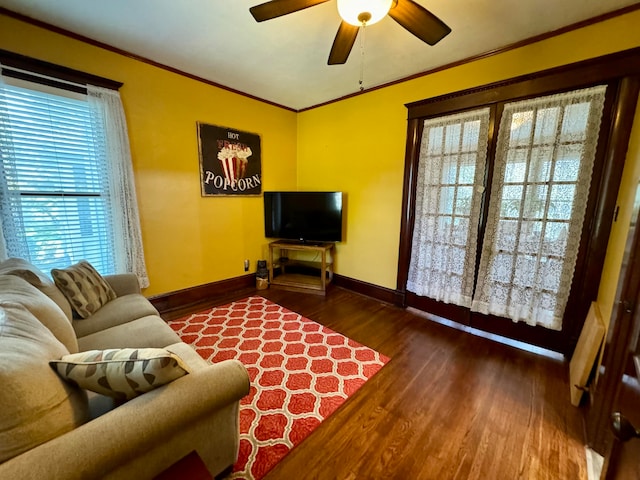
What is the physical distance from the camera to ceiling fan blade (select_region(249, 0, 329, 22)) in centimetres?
141

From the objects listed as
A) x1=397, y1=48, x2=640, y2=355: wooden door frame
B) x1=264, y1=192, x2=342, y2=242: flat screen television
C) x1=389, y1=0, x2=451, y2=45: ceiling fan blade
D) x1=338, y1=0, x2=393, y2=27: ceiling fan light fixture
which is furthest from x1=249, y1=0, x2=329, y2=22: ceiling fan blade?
x1=264, y1=192, x2=342, y2=242: flat screen television

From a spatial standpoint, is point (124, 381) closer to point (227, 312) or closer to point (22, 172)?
point (227, 312)

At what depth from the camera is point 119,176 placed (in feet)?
8.14

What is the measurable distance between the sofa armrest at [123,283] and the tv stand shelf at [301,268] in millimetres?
1740

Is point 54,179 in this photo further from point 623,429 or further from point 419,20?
point 623,429

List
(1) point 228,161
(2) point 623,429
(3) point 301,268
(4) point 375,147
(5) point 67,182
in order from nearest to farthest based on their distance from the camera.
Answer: (2) point 623,429, (5) point 67,182, (4) point 375,147, (1) point 228,161, (3) point 301,268

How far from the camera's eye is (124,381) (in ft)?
2.92

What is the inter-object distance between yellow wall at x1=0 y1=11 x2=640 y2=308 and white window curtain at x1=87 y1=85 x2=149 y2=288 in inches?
5.3

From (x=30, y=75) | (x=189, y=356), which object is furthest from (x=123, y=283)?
(x=30, y=75)

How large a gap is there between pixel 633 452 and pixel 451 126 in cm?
262

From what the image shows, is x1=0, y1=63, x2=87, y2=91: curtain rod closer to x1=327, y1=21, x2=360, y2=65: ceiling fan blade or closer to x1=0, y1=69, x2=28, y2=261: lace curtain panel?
x1=0, y1=69, x2=28, y2=261: lace curtain panel

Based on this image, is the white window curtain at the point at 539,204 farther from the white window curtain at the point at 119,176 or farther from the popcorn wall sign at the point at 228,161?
the white window curtain at the point at 119,176

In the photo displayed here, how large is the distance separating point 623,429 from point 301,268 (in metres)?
3.77

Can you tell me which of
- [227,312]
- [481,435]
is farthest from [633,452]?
[227,312]
